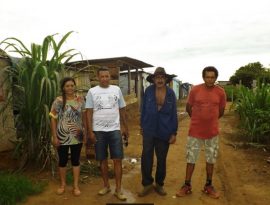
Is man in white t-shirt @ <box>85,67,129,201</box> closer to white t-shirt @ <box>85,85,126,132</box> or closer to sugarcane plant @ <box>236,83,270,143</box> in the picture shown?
white t-shirt @ <box>85,85,126,132</box>

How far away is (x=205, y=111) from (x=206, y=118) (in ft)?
0.31

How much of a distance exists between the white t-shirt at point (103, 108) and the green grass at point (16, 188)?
119 centimetres

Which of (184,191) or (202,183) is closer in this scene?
(184,191)

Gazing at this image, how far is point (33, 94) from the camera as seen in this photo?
211 inches

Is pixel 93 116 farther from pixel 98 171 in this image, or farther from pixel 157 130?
pixel 98 171

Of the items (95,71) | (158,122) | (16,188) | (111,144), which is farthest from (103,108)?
(95,71)

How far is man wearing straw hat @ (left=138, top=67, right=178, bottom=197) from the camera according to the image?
15.5 ft

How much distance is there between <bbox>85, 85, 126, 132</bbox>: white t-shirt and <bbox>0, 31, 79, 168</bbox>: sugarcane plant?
0.98 meters

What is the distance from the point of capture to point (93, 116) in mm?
4570

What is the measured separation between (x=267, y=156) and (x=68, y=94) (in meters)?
4.59

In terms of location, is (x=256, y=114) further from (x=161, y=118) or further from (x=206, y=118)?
(x=161, y=118)

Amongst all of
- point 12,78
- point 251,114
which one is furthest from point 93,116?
point 251,114

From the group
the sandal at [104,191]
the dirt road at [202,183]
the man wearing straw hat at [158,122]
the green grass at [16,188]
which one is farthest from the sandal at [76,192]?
the man wearing straw hat at [158,122]

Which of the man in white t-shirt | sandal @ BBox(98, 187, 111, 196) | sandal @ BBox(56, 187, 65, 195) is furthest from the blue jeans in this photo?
sandal @ BBox(56, 187, 65, 195)
